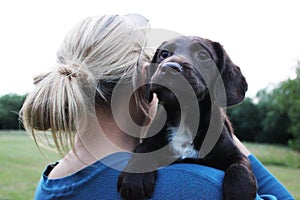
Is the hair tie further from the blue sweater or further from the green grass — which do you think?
the green grass

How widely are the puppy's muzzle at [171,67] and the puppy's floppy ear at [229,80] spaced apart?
37cm

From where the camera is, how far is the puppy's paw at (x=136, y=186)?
2012mm

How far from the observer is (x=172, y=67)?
2154 mm

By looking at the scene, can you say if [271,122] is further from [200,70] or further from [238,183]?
[238,183]

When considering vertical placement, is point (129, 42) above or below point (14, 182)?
above

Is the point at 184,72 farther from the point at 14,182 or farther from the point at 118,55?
the point at 14,182

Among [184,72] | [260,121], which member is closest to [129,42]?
[184,72]

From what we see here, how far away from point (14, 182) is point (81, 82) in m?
8.89

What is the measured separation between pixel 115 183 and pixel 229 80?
870mm

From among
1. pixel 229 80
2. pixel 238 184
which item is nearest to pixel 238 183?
pixel 238 184

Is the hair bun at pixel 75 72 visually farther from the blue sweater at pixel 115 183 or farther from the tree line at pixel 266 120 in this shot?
the tree line at pixel 266 120

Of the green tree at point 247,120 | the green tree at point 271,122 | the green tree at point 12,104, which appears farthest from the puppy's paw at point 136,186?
the green tree at point 271,122

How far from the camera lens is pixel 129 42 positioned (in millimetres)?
2264

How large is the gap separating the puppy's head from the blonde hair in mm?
178
